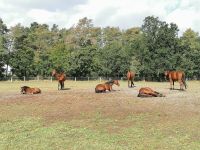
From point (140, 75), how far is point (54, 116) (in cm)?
7867

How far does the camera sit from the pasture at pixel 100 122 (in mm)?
19484

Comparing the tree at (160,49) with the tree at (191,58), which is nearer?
the tree at (160,49)

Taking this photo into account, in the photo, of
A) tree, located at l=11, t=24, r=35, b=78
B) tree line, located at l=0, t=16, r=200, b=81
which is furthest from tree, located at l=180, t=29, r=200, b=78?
tree, located at l=11, t=24, r=35, b=78

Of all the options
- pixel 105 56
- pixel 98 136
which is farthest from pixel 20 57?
pixel 98 136

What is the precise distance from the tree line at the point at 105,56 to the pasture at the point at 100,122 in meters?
66.3

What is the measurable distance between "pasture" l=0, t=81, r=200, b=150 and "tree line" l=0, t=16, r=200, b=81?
66.3m

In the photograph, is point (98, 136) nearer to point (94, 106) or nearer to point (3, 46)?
point (94, 106)

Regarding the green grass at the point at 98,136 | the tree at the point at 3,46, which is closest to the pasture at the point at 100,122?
the green grass at the point at 98,136

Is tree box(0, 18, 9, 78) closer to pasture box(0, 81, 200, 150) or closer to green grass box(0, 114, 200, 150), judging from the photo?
pasture box(0, 81, 200, 150)

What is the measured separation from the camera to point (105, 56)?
10331 cm

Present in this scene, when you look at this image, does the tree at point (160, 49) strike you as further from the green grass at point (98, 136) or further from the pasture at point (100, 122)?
the green grass at point (98, 136)

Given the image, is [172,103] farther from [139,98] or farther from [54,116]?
[54,116]

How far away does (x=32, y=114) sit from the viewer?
85.2 feet

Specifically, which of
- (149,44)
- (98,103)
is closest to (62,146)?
(98,103)
